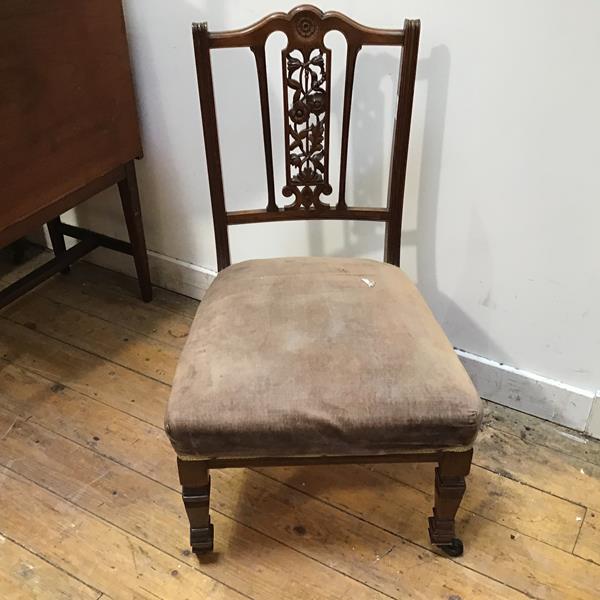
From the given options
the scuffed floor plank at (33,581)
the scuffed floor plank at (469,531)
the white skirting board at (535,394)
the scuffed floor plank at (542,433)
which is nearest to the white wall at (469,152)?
the white skirting board at (535,394)

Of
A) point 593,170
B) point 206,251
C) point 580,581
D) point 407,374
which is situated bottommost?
point 580,581

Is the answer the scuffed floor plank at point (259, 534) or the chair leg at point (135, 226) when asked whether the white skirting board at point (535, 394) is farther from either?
the chair leg at point (135, 226)

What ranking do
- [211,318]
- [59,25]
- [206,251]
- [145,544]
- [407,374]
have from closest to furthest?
1. [407,374]
2. [211,318]
3. [145,544]
4. [59,25]
5. [206,251]

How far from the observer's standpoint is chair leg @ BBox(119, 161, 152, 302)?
6.20 feet

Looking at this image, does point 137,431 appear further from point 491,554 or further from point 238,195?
point 491,554

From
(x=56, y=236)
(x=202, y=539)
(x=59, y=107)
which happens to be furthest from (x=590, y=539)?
(x=56, y=236)

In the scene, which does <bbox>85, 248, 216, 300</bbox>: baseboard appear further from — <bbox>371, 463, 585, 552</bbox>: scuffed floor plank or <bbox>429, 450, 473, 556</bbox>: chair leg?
<bbox>429, 450, 473, 556</bbox>: chair leg

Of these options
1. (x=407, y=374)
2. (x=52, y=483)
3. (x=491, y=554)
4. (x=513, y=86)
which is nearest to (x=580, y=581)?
(x=491, y=554)

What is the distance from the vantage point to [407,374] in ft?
3.77

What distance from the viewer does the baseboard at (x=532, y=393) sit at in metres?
1.61

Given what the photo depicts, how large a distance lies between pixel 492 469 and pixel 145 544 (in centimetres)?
77

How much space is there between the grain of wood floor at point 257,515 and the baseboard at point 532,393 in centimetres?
3

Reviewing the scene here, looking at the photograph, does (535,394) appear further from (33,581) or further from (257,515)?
(33,581)

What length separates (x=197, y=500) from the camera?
4.16ft
